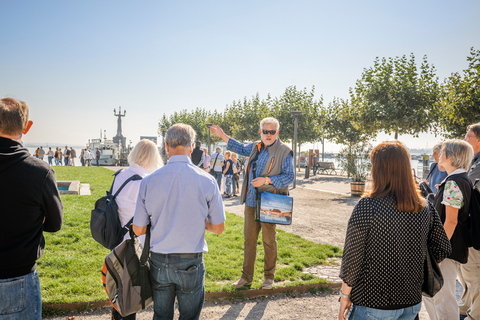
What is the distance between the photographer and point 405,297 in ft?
6.89

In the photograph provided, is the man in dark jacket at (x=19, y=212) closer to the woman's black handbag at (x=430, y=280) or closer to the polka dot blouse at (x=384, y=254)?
the polka dot blouse at (x=384, y=254)

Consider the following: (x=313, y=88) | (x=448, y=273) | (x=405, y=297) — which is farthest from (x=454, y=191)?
(x=313, y=88)

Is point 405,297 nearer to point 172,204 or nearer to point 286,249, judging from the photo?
point 172,204

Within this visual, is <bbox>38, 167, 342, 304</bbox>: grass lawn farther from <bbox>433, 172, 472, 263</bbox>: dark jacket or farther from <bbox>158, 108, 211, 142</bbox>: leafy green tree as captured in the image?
<bbox>158, 108, 211, 142</bbox>: leafy green tree

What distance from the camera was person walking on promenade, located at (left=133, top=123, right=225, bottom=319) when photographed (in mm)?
2506

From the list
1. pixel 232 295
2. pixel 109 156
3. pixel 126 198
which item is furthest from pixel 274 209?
pixel 109 156

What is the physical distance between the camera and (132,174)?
3086 millimetres

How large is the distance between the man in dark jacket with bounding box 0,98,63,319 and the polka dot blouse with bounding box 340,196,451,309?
1.95 m

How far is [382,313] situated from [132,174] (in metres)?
2.24

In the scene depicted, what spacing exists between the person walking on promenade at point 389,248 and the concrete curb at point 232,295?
2.58 meters

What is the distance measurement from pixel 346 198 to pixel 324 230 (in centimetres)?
686

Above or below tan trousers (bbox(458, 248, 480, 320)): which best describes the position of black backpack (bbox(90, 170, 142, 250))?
above

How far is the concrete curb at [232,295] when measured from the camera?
395 centimetres

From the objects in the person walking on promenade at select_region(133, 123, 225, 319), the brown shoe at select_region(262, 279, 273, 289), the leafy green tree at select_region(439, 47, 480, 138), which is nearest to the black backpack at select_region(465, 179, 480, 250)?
the brown shoe at select_region(262, 279, 273, 289)
